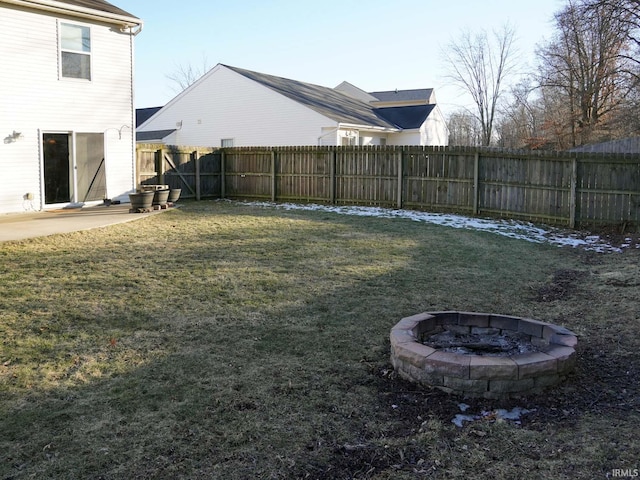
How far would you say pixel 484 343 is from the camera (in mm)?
4676

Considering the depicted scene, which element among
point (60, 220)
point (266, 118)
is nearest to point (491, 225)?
point (60, 220)

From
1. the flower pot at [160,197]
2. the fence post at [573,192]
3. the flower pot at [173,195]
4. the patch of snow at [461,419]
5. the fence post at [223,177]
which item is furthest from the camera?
the fence post at [223,177]

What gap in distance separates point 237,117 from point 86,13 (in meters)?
11.7

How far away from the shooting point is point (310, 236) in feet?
34.7

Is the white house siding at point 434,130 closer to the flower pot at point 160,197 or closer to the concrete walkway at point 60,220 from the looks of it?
the flower pot at point 160,197

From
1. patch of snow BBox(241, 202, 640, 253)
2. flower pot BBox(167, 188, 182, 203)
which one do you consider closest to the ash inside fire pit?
patch of snow BBox(241, 202, 640, 253)

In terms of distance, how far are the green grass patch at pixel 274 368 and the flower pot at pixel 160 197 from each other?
554 cm

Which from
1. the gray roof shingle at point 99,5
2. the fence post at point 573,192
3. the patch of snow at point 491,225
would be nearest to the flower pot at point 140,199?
the patch of snow at point 491,225

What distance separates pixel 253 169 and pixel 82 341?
551 inches

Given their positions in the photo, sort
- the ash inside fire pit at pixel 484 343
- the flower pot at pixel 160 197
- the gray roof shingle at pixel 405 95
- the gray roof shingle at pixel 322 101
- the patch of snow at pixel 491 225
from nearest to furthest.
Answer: the ash inside fire pit at pixel 484 343 < the patch of snow at pixel 491 225 < the flower pot at pixel 160 197 < the gray roof shingle at pixel 322 101 < the gray roof shingle at pixel 405 95

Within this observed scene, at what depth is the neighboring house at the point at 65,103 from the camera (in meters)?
12.7

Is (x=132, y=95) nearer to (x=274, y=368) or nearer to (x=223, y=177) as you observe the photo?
(x=223, y=177)

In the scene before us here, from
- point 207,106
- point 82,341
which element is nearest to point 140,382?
point 82,341

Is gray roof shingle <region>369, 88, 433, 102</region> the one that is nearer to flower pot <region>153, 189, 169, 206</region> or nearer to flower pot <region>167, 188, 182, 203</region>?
flower pot <region>167, 188, 182, 203</region>
